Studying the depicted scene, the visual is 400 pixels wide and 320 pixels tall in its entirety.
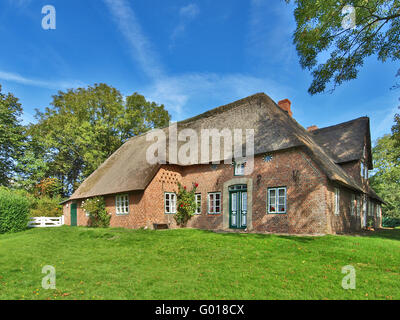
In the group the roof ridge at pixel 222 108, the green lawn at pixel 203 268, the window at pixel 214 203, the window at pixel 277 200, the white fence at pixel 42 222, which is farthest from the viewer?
the white fence at pixel 42 222

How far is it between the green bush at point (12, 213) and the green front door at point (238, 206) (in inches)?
Result: 553

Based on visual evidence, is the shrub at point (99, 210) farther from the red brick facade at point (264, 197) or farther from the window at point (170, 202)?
the window at point (170, 202)

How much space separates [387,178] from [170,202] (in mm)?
32299

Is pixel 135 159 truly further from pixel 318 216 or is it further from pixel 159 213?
pixel 318 216

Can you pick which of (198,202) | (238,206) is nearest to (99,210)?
(198,202)

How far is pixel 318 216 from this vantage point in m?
12.3

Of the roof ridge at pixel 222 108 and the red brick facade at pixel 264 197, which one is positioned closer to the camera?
the red brick facade at pixel 264 197

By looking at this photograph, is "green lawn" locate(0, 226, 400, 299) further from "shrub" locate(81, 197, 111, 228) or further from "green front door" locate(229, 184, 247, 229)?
"shrub" locate(81, 197, 111, 228)

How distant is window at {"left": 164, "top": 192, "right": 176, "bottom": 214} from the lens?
17.0 metres

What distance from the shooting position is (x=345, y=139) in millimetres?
20125

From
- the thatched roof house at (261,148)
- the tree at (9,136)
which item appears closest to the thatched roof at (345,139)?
the thatched roof house at (261,148)

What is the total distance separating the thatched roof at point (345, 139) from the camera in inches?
734

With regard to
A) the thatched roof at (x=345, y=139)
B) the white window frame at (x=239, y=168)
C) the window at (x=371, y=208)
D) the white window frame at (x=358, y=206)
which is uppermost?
the thatched roof at (x=345, y=139)
